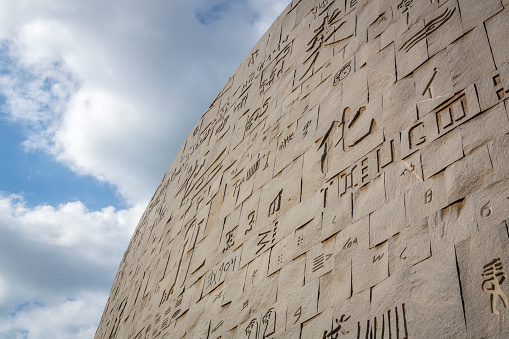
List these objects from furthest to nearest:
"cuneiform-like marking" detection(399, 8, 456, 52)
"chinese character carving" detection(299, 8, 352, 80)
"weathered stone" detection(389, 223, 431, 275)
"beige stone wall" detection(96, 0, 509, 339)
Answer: "chinese character carving" detection(299, 8, 352, 80) < "cuneiform-like marking" detection(399, 8, 456, 52) < "weathered stone" detection(389, 223, 431, 275) < "beige stone wall" detection(96, 0, 509, 339)

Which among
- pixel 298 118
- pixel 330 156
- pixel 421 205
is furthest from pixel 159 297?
pixel 421 205

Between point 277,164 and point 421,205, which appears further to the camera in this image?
point 277,164

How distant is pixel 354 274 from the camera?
2.51 metres

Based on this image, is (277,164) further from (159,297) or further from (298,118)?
(159,297)

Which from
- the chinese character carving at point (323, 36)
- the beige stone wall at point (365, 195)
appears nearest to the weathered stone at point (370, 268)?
the beige stone wall at point (365, 195)

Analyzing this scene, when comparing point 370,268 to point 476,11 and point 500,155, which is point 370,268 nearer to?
point 500,155

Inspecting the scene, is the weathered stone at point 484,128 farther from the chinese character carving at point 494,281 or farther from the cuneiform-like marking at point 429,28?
the cuneiform-like marking at point 429,28

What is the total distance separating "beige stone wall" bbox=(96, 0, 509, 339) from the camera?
2.08 metres

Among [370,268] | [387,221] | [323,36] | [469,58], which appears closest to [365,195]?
[387,221]

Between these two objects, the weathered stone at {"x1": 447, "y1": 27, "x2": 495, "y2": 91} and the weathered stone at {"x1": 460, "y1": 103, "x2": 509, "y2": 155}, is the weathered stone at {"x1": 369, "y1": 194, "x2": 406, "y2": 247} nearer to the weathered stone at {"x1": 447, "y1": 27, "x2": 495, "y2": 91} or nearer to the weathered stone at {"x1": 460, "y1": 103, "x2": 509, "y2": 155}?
the weathered stone at {"x1": 460, "y1": 103, "x2": 509, "y2": 155}

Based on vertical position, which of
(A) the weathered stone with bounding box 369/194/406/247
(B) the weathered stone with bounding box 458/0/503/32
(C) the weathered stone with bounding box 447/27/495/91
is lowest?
(A) the weathered stone with bounding box 369/194/406/247

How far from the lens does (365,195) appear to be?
277 cm

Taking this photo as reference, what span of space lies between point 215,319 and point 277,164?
1256mm

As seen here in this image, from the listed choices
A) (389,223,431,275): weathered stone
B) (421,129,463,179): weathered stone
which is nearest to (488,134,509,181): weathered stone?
(421,129,463,179): weathered stone
